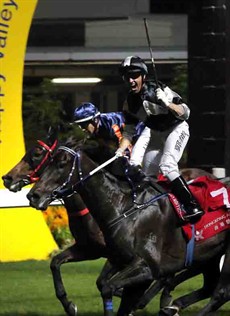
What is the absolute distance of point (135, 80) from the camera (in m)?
10.4

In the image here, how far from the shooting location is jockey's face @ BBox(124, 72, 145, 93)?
409 inches

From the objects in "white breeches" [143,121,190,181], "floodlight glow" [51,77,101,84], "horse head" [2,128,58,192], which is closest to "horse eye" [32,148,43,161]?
"horse head" [2,128,58,192]

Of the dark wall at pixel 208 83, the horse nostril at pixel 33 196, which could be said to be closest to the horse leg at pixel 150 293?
the horse nostril at pixel 33 196

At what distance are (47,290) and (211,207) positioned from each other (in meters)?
3.79

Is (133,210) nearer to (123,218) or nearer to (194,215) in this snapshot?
(123,218)

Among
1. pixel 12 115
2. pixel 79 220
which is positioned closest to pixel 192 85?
pixel 12 115

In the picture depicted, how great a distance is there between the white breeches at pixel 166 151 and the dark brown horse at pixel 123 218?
0.25m

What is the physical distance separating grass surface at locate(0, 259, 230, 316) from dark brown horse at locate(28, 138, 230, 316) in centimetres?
146

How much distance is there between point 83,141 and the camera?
10117 mm

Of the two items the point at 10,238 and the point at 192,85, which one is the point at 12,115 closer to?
the point at 10,238

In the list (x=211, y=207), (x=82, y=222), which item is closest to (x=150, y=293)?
(x=82, y=222)

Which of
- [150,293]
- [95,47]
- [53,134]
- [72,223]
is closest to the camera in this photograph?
[53,134]

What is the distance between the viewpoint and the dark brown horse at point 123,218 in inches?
388

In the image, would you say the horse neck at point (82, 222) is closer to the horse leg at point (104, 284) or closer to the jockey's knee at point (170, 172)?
the horse leg at point (104, 284)
